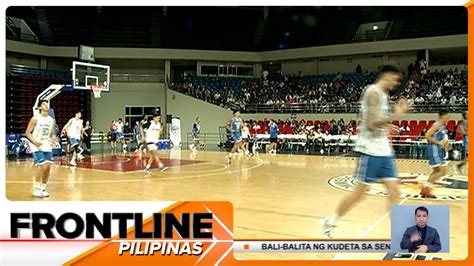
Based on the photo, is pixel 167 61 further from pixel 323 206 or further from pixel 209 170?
pixel 323 206

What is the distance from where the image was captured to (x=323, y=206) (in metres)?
6.19

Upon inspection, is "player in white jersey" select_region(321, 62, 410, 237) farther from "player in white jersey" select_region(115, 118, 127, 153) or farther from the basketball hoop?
the basketball hoop

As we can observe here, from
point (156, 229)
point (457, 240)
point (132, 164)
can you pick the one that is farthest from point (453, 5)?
point (132, 164)

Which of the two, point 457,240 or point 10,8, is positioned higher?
point 10,8

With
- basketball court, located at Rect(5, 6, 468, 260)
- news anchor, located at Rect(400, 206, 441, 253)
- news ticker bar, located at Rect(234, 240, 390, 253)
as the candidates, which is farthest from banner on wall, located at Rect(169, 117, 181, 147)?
news anchor, located at Rect(400, 206, 441, 253)

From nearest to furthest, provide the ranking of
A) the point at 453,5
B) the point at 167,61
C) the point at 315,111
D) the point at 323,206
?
the point at 453,5 → the point at 323,206 → the point at 315,111 → the point at 167,61

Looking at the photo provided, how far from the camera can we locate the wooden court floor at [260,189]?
3.45 m

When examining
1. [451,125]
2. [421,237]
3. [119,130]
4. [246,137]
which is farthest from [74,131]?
[421,237]

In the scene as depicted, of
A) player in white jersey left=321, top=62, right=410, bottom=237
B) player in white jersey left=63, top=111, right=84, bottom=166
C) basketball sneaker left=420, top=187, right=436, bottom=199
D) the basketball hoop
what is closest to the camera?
player in white jersey left=321, top=62, right=410, bottom=237

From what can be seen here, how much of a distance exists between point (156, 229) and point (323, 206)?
381 cm

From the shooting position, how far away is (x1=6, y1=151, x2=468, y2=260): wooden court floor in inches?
136

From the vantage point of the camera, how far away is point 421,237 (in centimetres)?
278

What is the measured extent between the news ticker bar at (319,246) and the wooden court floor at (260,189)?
37mm

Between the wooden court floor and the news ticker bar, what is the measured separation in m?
0.04
